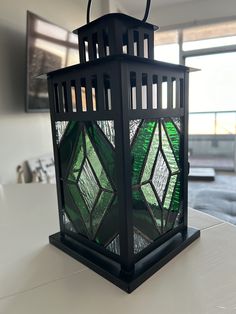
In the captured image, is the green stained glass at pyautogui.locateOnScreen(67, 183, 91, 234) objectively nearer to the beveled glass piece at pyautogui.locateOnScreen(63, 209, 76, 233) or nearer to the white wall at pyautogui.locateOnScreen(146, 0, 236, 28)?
the beveled glass piece at pyautogui.locateOnScreen(63, 209, 76, 233)

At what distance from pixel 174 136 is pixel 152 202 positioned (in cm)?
14

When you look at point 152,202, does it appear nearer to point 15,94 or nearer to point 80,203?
point 80,203

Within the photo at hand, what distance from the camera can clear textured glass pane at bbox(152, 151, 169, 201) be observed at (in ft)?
1.47

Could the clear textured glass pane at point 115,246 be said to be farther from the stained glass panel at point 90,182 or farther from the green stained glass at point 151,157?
the green stained glass at point 151,157

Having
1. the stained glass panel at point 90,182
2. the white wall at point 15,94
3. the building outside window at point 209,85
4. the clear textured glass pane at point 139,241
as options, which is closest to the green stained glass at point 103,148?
the stained glass panel at point 90,182

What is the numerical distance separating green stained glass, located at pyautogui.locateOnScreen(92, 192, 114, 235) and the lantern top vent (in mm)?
235

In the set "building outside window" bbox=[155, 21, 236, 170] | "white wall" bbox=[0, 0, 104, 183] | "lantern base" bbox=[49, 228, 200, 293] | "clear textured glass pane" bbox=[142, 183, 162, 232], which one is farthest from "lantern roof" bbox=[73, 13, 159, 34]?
"building outside window" bbox=[155, 21, 236, 170]

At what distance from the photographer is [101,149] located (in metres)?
0.41

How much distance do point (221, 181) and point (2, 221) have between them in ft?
11.0

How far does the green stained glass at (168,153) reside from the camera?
45 cm

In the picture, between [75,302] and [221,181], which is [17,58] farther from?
[221,181]

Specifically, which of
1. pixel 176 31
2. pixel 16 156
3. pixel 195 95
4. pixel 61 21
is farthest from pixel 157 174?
pixel 195 95

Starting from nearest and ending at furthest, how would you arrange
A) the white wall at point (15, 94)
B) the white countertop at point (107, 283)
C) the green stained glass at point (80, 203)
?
the white countertop at point (107, 283) < the green stained glass at point (80, 203) < the white wall at point (15, 94)

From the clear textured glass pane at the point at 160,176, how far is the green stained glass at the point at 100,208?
3.6 inches
